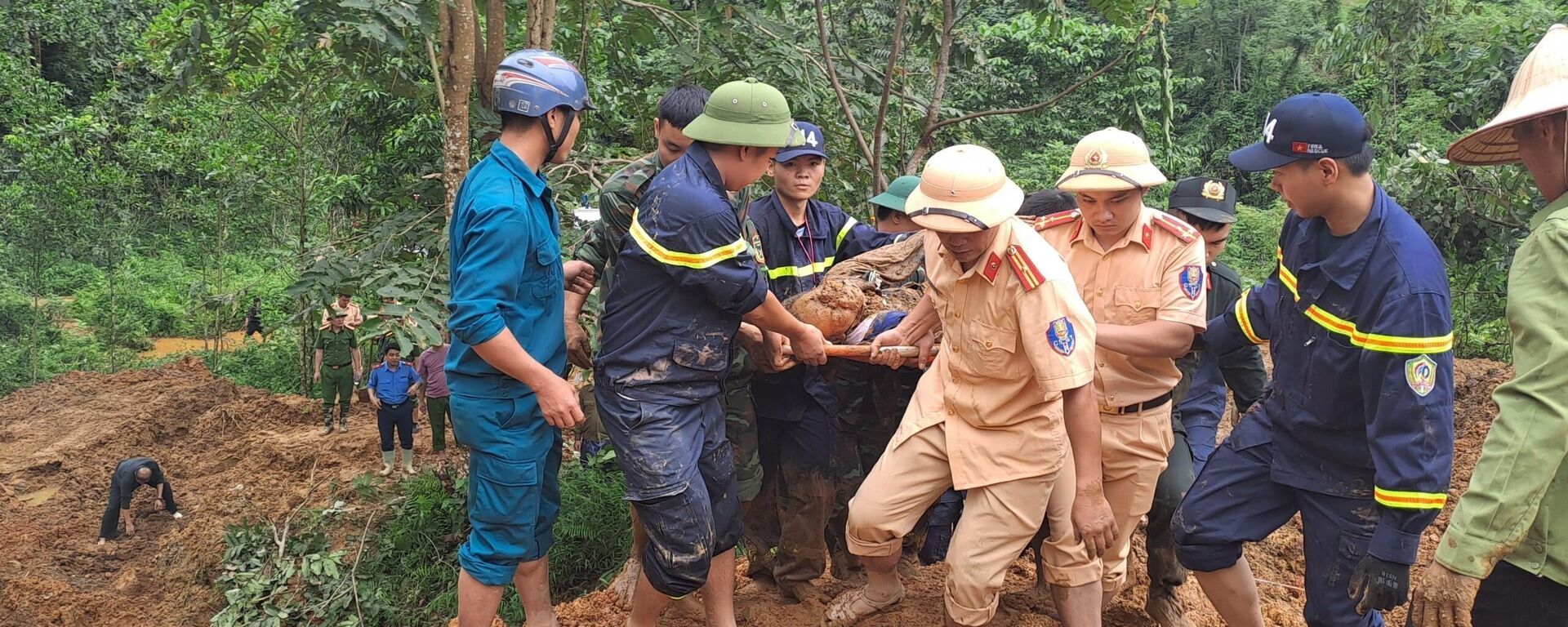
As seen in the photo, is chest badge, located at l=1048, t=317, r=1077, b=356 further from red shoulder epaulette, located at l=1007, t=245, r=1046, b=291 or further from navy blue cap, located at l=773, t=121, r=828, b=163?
navy blue cap, located at l=773, t=121, r=828, b=163

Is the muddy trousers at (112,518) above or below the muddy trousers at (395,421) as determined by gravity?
below

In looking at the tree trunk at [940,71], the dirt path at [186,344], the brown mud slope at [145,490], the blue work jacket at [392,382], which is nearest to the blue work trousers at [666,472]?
the tree trunk at [940,71]

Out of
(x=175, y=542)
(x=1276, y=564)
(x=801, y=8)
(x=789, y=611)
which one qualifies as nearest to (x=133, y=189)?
(x=175, y=542)

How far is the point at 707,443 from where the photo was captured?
11.0ft

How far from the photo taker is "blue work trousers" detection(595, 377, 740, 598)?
312 centimetres

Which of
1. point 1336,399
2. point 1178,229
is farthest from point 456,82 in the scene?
point 1336,399

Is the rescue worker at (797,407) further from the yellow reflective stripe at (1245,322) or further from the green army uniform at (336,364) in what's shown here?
the green army uniform at (336,364)

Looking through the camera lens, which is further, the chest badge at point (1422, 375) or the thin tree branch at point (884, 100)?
the thin tree branch at point (884, 100)

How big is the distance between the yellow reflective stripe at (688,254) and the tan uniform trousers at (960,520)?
2.92 ft

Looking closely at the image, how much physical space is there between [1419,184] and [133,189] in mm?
18472

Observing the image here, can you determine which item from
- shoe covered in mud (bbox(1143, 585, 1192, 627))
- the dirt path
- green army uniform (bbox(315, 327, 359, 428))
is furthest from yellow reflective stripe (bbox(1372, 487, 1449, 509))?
the dirt path

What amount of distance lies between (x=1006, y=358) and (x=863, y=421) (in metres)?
1.32

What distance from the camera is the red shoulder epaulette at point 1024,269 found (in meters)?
2.91

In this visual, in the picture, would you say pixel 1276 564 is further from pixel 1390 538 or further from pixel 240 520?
pixel 240 520
